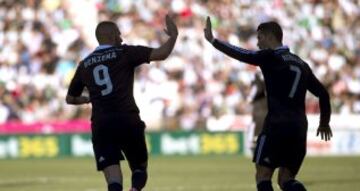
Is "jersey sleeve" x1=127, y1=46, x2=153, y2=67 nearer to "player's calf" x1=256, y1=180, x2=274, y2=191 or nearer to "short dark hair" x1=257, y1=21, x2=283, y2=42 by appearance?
"short dark hair" x1=257, y1=21, x2=283, y2=42

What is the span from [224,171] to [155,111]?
7.08m

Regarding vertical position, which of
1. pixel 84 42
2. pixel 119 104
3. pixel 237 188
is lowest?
pixel 237 188

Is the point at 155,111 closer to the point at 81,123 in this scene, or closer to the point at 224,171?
the point at 81,123

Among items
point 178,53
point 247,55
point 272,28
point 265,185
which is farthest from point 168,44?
point 178,53

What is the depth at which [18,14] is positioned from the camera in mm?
33312

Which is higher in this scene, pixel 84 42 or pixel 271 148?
pixel 84 42

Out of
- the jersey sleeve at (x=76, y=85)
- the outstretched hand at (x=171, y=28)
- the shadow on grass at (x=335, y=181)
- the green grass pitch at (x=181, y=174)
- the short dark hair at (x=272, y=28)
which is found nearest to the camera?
the outstretched hand at (x=171, y=28)

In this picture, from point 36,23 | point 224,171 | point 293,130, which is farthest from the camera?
point 36,23

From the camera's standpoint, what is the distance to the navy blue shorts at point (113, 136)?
10750mm

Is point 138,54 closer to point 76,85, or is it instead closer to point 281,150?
point 76,85

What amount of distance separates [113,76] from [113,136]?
607 millimetres

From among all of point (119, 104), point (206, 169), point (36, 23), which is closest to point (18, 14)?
point (36, 23)

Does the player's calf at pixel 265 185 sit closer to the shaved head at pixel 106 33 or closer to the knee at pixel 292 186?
the knee at pixel 292 186

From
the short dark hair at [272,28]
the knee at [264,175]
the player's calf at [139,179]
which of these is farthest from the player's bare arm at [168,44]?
the knee at [264,175]
